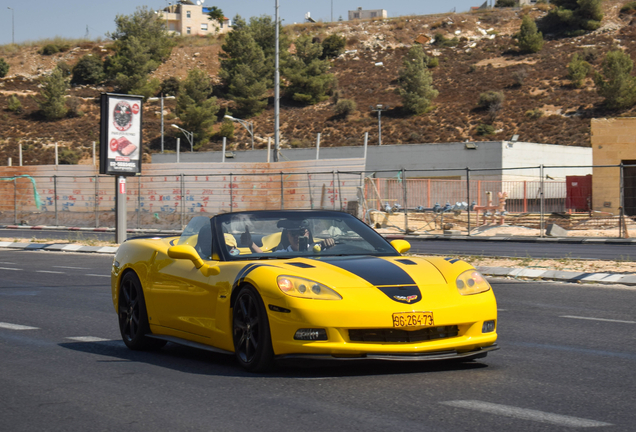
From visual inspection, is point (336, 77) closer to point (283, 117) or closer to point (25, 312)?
point (283, 117)

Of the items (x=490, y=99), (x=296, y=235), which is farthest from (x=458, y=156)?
(x=296, y=235)

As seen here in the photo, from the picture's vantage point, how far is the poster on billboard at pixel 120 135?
79.2 ft

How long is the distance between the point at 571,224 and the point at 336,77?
7191cm

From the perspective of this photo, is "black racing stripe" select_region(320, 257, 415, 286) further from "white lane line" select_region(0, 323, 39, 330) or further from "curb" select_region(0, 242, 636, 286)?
"curb" select_region(0, 242, 636, 286)

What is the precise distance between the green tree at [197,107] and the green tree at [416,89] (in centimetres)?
1964

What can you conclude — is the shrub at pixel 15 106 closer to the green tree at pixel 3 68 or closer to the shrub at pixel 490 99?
the green tree at pixel 3 68

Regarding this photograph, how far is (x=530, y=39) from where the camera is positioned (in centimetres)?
9938

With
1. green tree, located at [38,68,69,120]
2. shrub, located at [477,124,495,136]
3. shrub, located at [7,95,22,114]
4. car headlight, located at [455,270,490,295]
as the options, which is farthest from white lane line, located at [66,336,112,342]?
shrub, located at [7,95,22,114]

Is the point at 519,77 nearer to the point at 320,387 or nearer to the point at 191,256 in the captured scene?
the point at 191,256

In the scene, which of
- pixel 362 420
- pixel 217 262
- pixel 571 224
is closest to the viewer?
pixel 362 420

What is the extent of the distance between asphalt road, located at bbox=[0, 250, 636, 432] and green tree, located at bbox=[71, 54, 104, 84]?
101112 mm

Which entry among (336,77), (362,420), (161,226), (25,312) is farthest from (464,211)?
(336,77)

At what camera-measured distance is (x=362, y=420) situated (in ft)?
15.9

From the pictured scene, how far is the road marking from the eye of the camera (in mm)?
Result: 4719
